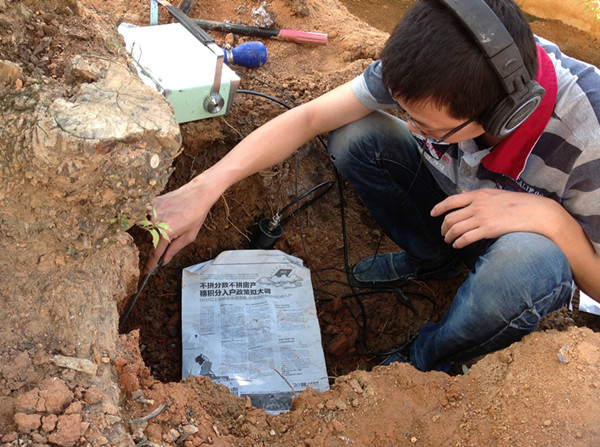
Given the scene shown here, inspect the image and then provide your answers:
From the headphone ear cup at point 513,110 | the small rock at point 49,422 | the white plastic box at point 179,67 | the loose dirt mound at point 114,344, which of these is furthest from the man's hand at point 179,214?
the headphone ear cup at point 513,110

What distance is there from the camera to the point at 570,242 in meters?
1.50

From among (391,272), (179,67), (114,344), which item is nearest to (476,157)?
(391,272)

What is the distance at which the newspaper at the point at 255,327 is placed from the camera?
1854 mm

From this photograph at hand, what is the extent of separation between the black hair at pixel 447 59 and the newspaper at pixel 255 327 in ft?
3.44

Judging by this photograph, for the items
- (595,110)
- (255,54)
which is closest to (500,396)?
(595,110)

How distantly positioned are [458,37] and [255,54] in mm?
1197

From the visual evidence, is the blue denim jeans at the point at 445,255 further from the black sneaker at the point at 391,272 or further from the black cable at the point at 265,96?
the black cable at the point at 265,96

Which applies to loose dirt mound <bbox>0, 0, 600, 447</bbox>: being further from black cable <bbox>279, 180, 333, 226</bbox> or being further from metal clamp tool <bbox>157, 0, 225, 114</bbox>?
black cable <bbox>279, 180, 333, 226</bbox>

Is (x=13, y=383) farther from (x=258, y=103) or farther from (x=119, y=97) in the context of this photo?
(x=258, y=103)

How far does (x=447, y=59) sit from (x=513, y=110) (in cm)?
21

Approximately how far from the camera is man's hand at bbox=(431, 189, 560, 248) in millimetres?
1520

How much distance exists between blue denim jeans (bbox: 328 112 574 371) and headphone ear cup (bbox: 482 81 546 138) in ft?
1.22

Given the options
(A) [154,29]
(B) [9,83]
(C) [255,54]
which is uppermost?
(B) [9,83]

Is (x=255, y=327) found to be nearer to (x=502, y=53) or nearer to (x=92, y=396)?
(x=92, y=396)
